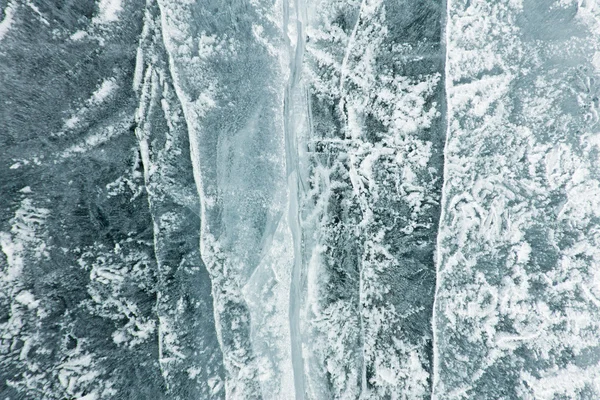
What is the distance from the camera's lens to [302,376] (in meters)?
0.77

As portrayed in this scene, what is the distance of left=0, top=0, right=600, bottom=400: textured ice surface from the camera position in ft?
2.04

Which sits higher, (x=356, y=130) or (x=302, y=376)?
(x=356, y=130)

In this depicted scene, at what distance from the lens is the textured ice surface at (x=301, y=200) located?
0.62 m

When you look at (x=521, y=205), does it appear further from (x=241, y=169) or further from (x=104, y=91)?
(x=104, y=91)

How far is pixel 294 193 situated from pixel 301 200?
0.02 meters

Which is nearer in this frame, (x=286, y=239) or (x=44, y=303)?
(x=44, y=303)

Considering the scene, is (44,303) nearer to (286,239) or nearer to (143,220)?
(143,220)

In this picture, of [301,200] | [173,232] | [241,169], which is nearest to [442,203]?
[301,200]

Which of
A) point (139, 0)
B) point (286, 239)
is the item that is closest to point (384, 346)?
→ point (286, 239)

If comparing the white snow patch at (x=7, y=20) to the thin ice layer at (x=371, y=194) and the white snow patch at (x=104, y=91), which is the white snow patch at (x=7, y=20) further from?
the thin ice layer at (x=371, y=194)

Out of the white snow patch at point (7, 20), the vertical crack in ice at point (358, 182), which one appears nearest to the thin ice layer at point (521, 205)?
the vertical crack in ice at point (358, 182)

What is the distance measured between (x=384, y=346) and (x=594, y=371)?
1.33 ft

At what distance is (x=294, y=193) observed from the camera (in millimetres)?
778

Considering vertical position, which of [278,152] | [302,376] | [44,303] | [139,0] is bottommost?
[302,376]
